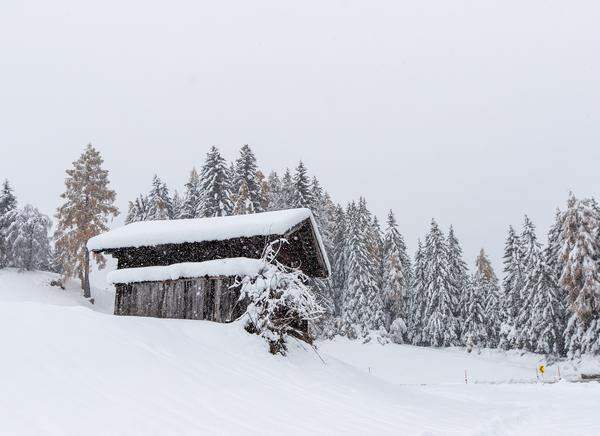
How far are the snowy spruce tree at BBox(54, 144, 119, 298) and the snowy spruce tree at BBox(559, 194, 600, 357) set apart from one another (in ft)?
106

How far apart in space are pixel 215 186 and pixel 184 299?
84.2 ft

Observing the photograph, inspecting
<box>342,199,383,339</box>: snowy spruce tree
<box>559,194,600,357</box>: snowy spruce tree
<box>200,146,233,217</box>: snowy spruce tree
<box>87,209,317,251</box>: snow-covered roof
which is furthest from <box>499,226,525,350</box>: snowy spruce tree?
<box>87,209,317,251</box>: snow-covered roof

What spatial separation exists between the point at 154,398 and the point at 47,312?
10.7ft

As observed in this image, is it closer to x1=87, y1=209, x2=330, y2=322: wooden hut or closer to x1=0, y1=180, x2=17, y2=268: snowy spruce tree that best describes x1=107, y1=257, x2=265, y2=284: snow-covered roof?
x1=87, y1=209, x2=330, y2=322: wooden hut

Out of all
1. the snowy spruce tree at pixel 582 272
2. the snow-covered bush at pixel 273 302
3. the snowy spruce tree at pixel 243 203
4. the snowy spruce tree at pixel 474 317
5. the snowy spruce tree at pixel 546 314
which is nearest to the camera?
the snow-covered bush at pixel 273 302

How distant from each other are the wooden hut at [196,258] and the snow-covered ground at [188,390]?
2350mm

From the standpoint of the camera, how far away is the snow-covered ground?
5.81 metres

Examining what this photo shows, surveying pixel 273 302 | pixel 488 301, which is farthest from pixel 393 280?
pixel 273 302

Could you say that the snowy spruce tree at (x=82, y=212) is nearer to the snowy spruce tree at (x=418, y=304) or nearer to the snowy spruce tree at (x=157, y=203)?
the snowy spruce tree at (x=157, y=203)

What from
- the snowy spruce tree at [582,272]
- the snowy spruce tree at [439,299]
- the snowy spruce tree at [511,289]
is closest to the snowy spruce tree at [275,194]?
the snowy spruce tree at [439,299]

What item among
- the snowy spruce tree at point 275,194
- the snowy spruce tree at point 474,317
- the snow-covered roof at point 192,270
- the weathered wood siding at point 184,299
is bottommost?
the snowy spruce tree at point 474,317

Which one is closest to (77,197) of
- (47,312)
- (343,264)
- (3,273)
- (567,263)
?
(3,273)

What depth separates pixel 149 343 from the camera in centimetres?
898

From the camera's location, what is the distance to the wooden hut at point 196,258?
544 inches
